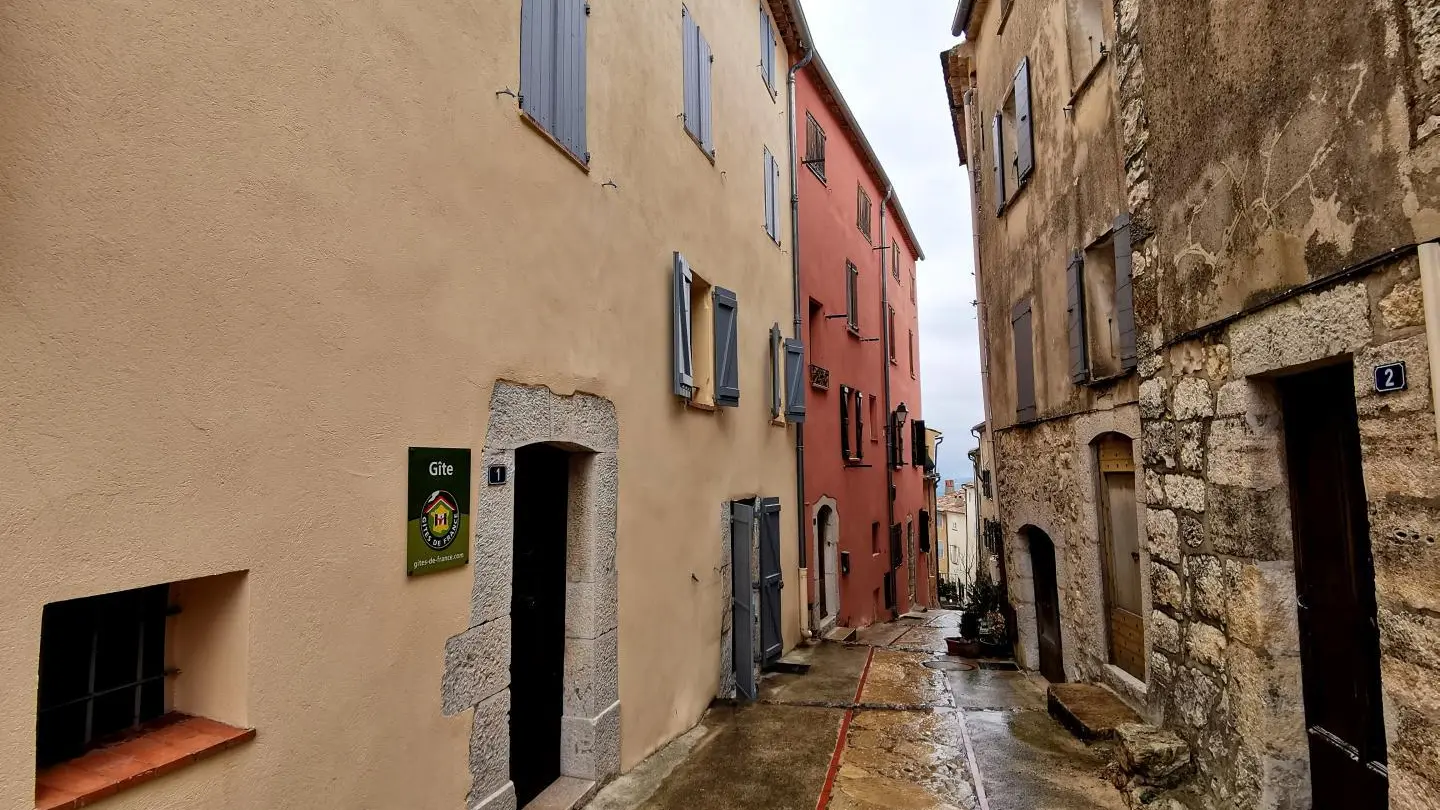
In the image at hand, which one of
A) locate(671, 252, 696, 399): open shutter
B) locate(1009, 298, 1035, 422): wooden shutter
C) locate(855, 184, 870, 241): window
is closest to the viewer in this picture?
locate(671, 252, 696, 399): open shutter

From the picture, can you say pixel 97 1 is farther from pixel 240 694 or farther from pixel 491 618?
pixel 491 618

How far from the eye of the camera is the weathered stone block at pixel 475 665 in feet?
11.5

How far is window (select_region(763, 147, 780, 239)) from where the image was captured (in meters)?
9.31

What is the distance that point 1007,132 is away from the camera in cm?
855

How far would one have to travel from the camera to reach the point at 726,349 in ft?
23.7

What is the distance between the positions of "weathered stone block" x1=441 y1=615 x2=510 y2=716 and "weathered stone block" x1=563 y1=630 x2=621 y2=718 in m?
0.87

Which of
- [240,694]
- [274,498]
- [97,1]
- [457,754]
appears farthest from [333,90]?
[457,754]

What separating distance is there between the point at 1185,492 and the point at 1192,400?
0.51 m

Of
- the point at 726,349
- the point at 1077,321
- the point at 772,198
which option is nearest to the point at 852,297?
the point at 772,198

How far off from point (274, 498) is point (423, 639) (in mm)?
1044

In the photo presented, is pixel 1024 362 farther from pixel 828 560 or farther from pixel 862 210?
pixel 862 210

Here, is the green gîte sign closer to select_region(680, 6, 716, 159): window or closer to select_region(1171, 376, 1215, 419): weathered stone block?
select_region(1171, 376, 1215, 419): weathered stone block

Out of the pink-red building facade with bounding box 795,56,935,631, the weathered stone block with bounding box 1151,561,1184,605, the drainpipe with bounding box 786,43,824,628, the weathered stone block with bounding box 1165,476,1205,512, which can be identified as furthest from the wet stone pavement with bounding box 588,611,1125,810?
the pink-red building facade with bounding box 795,56,935,631

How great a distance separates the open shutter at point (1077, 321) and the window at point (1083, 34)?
4.70 ft
